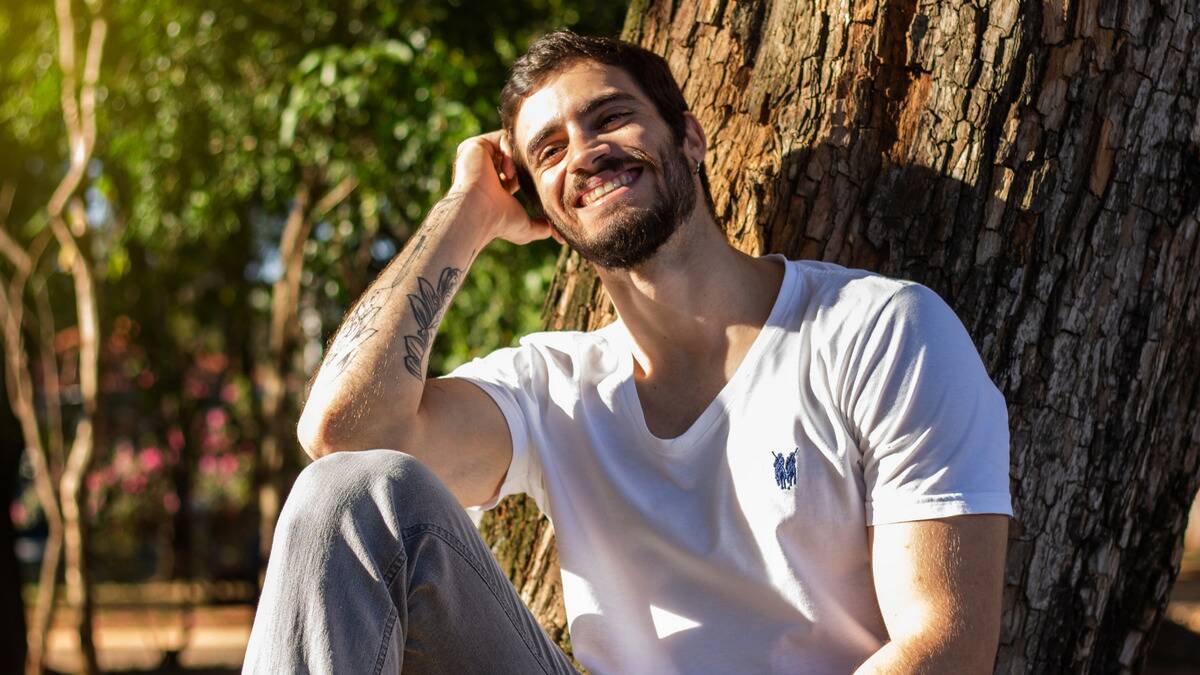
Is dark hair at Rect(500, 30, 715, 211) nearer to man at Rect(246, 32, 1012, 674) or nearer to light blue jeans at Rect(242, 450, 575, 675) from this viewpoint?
man at Rect(246, 32, 1012, 674)

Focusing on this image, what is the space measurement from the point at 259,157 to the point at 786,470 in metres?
4.88

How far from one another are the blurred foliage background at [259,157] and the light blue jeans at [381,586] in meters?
2.81

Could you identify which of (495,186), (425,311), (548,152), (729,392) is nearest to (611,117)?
(548,152)

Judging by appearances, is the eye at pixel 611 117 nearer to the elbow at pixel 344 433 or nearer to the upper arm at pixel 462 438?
the upper arm at pixel 462 438

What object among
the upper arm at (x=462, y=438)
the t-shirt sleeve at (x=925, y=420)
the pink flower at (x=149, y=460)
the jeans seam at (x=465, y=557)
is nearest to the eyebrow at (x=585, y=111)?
the upper arm at (x=462, y=438)

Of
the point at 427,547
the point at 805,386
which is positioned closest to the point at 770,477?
the point at 805,386

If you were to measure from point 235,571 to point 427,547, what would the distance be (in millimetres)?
17730

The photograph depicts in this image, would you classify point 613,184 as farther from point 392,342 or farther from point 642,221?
point 392,342

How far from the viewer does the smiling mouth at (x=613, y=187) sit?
2.62 meters

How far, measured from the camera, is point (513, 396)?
2.71 metres

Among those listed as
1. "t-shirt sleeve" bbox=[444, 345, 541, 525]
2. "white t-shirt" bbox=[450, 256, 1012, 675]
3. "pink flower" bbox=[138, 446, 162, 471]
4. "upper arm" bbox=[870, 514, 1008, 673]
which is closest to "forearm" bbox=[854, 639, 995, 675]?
"upper arm" bbox=[870, 514, 1008, 673]

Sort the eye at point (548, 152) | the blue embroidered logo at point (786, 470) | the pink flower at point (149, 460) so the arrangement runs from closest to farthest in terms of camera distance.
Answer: the blue embroidered logo at point (786, 470) < the eye at point (548, 152) < the pink flower at point (149, 460)

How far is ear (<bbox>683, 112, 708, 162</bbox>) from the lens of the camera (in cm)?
284

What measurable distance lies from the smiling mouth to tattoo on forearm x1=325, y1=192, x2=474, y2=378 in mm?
420
